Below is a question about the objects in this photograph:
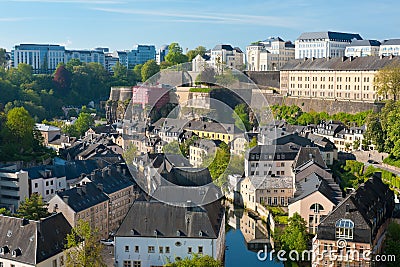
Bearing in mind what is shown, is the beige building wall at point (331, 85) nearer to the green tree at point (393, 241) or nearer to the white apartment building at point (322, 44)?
the white apartment building at point (322, 44)

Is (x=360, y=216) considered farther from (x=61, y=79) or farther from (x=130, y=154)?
(x=61, y=79)

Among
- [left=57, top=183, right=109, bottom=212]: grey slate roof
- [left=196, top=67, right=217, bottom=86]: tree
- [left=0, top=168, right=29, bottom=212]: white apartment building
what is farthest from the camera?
[left=196, top=67, right=217, bottom=86]: tree

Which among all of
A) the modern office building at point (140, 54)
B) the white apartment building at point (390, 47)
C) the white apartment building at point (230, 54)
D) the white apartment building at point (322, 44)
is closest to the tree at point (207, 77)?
the white apartment building at point (230, 54)

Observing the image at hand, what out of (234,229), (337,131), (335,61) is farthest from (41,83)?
(234,229)

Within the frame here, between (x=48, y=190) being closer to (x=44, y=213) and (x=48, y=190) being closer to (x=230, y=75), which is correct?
(x=44, y=213)

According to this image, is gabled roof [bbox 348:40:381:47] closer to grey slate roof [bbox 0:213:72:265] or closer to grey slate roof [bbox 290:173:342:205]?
grey slate roof [bbox 290:173:342:205]

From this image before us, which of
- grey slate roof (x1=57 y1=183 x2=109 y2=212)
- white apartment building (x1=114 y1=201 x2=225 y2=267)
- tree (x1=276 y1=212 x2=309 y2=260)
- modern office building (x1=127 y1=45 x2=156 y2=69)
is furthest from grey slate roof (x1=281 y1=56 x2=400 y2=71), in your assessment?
modern office building (x1=127 y1=45 x2=156 y2=69)

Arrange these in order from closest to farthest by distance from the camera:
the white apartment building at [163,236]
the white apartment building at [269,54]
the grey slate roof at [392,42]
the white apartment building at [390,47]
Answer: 1. the white apartment building at [163,236]
2. the white apartment building at [390,47]
3. the grey slate roof at [392,42]
4. the white apartment building at [269,54]
